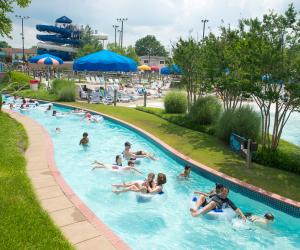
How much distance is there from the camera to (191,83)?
62.2 ft

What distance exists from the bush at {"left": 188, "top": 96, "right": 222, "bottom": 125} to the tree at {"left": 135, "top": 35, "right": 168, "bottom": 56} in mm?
125095

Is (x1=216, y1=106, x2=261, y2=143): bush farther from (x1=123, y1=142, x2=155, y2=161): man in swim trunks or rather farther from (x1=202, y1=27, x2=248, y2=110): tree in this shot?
(x1=123, y1=142, x2=155, y2=161): man in swim trunks

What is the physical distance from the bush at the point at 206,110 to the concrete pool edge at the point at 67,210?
844 cm

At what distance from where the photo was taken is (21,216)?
623cm

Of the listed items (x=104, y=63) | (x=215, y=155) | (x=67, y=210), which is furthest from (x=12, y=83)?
(x=104, y=63)

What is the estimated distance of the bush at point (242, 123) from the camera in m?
13.2

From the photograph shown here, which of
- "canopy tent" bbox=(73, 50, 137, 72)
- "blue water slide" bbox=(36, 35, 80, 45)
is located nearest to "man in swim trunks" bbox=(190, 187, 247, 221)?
"canopy tent" bbox=(73, 50, 137, 72)

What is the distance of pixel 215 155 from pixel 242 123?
6.60 feet

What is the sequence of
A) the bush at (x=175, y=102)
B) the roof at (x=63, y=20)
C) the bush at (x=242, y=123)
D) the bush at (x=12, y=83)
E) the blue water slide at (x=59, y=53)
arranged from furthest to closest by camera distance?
1. the roof at (x=63, y=20)
2. the blue water slide at (x=59, y=53)
3. the bush at (x=175, y=102)
4. the bush at (x=242, y=123)
5. the bush at (x=12, y=83)

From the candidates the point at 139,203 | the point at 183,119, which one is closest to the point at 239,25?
the point at 183,119

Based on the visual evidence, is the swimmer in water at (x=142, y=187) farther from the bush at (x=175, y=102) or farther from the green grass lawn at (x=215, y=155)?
the bush at (x=175, y=102)

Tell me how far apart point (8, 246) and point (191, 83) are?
15.1 meters

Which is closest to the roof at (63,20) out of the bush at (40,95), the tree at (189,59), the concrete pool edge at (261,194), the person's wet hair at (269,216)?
the bush at (40,95)

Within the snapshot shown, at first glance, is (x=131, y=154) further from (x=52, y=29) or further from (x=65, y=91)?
(x=52, y=29)
